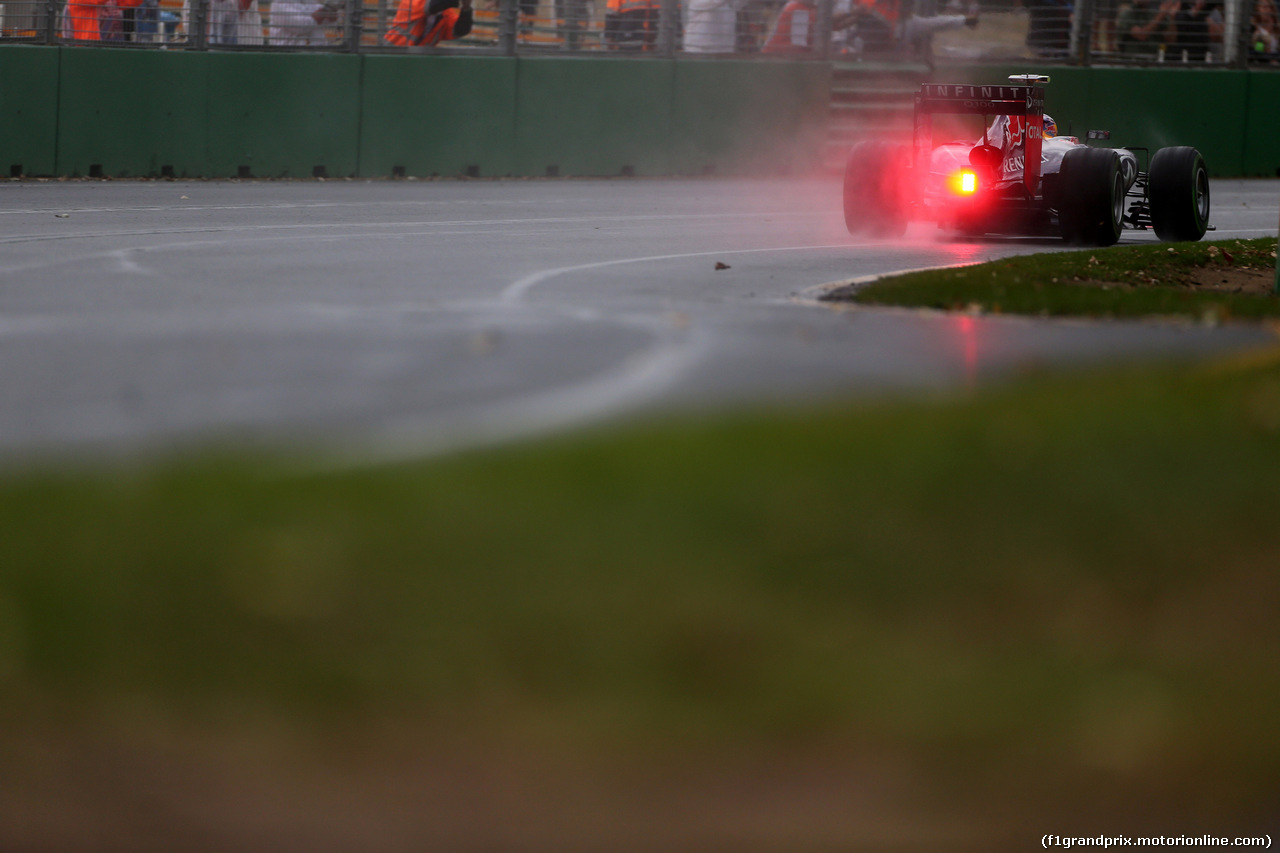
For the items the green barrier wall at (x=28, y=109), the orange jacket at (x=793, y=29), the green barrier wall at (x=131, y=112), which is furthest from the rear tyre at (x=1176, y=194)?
the green barrier wall at (x=28, y=109)

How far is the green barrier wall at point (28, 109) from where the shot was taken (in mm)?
20094

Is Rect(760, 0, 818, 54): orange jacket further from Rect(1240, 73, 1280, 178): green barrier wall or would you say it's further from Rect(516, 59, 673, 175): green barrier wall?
Rect(1240, 73, 1280, 178): green barrier wall

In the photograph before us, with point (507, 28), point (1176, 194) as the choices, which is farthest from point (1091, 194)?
point (507, 28)

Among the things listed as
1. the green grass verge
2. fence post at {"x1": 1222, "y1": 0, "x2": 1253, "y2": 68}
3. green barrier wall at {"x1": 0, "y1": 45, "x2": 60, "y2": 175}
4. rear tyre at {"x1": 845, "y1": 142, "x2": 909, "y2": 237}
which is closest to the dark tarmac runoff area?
rear tyre at {"x1": 845, "y1": 142, "x2": 909, "y2": 237}

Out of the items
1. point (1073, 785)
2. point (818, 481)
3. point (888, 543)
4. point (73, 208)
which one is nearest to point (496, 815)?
point (1073, 785)

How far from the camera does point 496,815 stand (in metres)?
3.73

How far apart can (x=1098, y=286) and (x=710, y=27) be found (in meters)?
15.1

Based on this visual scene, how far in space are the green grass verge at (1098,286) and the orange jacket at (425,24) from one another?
11.8m

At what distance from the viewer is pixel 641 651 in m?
4.20

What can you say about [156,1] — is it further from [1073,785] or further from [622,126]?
[1073,785]

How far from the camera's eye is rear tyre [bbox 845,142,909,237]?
16.0 m

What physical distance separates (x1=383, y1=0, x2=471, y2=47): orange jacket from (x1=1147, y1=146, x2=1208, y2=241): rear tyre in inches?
418

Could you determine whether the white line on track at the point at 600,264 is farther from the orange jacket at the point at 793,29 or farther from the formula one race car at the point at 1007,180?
the orange jacket at the point at 793,29

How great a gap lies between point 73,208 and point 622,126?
407 inches
